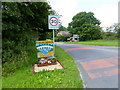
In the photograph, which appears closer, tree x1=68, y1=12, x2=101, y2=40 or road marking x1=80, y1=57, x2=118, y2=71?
road marking x1=80, y1=57, x2=118, y2=71

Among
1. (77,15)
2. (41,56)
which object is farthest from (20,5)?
(77,15)

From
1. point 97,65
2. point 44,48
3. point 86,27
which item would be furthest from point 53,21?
point 86,27

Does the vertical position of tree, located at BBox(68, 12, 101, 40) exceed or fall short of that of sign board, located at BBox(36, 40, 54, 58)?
it exceeds it

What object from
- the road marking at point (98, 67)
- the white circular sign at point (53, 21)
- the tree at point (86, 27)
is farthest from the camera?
the tree at point (86, 27)

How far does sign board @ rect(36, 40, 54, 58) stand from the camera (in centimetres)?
428

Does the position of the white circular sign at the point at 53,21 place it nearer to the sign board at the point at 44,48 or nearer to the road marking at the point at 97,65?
the sign board at the point at 44,48

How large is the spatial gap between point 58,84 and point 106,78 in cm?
158

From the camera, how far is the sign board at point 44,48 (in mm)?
4278

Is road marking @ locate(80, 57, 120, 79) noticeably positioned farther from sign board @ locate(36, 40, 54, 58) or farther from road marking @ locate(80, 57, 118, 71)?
sign board @ locate(36, 40, 54, 58)

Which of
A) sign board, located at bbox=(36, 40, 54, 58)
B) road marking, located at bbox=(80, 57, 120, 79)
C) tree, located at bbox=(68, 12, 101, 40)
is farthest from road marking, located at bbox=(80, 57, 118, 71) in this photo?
tree, located at bbox=(68, 12, 101, 40)

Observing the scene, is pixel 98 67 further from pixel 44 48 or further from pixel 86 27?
pixel 86 27

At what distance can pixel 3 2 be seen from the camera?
11.1ft

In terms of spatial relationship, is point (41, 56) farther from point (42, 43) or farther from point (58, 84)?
point (58, 84)

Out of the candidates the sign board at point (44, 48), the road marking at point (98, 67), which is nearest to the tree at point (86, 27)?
the road marking at point (98, 67)
